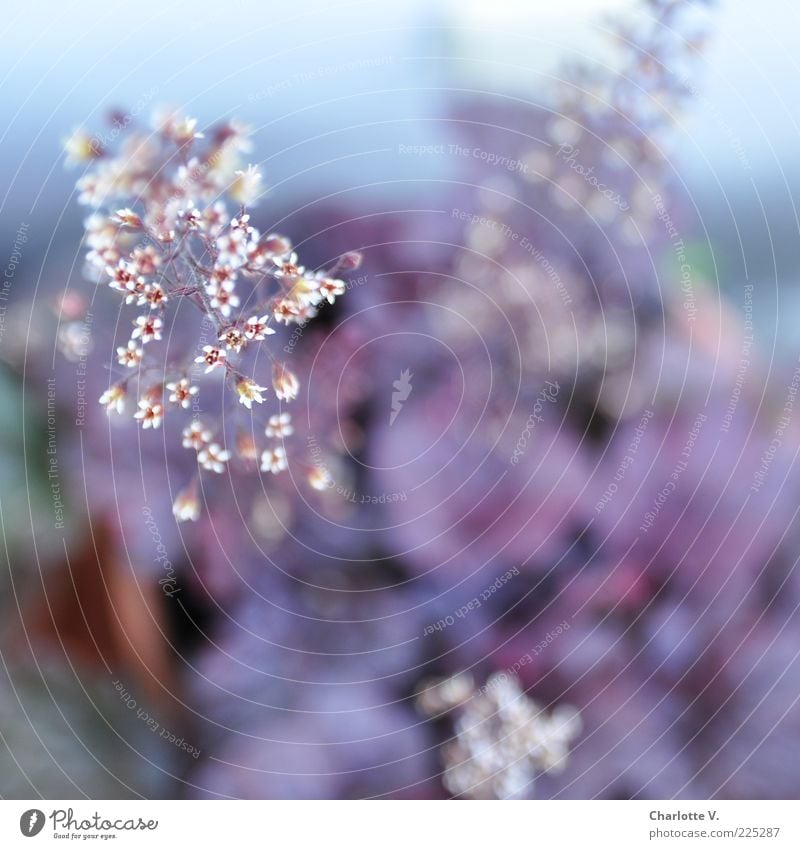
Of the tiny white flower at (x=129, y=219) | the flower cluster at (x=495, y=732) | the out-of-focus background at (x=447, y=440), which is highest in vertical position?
the tiny white flower at (x=129, y=219)

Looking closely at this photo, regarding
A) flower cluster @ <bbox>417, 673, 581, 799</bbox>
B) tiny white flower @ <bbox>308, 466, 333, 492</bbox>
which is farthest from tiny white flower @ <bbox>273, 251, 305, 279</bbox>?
flower cluster @ <bbox>417, 673, 581, 799</bbox>

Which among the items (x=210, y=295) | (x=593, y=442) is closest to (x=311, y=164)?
(x=210, y=295)

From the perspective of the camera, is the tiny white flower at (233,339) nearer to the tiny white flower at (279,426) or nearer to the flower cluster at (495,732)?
the tiny white flower at (279,426)

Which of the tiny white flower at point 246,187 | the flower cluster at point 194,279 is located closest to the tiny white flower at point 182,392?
the flower cluster at point 194,279

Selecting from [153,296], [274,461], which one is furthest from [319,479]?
[153,296]

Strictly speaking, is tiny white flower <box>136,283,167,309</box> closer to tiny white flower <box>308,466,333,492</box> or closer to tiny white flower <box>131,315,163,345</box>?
tiny white flower <box>131,315,163,345</box>

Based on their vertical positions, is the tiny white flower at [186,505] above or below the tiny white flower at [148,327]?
below
